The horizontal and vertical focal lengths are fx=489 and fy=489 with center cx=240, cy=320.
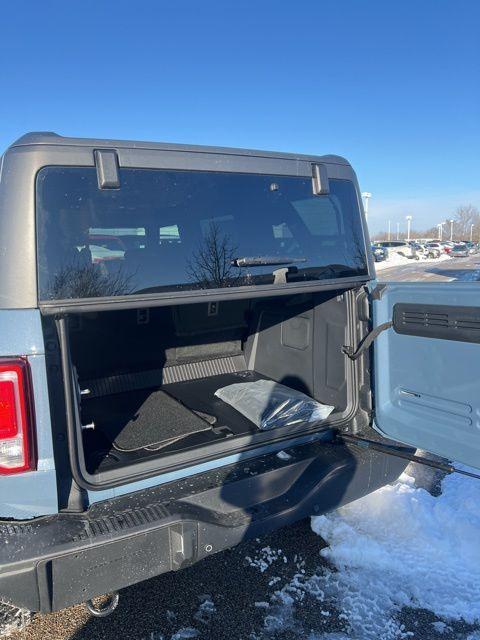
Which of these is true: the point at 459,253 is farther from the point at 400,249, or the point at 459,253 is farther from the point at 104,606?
the point at 104,606

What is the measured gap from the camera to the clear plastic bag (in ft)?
10.0

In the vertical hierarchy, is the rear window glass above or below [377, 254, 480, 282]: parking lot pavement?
above

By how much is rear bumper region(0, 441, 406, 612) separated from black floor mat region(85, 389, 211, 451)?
2.08 feet

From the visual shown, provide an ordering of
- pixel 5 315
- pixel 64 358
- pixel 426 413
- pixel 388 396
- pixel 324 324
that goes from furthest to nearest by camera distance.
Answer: pixel 324 324, pixel 388 396, pixel 426 413, pixel 64 358, pixel 5 315

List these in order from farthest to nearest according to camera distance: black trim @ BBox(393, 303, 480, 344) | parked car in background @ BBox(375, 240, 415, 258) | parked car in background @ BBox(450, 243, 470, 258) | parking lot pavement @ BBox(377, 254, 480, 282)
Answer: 1. parked car in background @ BBox(450, 243, 470, 258)
2. parked car in background @ BBox(375, 240, 415, 258)
3. parking lot pavement @ BBox(377, 254, 480, 282)
4. black trim @ BBox(393, 303, 480, 344)

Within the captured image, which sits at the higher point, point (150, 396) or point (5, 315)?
point (5, 315)

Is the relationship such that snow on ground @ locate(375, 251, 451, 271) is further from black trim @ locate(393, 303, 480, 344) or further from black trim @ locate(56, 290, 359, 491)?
black trim @ locate(393, 303, 480, 344)

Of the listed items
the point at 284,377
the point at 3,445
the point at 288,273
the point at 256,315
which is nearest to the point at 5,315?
the point at 3,445

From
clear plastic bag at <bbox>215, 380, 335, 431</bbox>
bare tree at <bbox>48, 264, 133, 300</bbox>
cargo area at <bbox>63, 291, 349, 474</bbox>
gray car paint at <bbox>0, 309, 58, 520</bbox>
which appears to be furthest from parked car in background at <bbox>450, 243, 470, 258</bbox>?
gray car paint at <bbox>0, 309, 58, 520</bbox>

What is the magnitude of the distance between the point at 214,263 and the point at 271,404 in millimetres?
1392

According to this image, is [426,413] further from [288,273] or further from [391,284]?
[288,273]

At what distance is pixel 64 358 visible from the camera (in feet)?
6.40

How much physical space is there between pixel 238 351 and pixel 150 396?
1.03m

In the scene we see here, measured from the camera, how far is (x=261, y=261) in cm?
243
